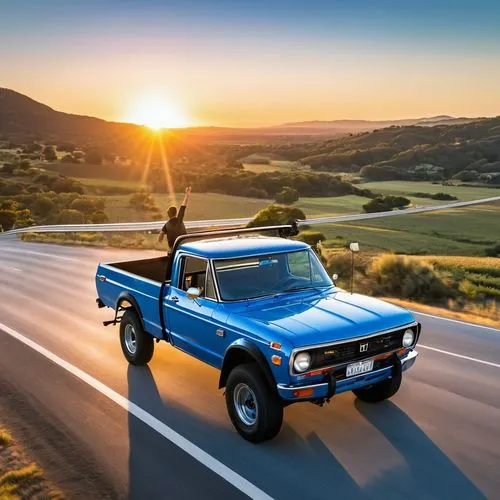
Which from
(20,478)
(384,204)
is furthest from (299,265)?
(384,204)

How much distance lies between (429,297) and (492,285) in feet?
14.3

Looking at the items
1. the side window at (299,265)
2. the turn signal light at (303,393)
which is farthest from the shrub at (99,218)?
the turn signal light at (303,393)

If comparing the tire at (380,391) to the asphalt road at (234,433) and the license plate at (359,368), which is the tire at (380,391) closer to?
the asphalt road at (234,433)

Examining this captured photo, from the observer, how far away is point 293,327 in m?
6.56

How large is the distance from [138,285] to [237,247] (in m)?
1.95

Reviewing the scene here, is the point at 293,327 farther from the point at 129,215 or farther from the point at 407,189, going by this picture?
the point at 407,189

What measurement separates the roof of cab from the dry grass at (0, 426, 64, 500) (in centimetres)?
313

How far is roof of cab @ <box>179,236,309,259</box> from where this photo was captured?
7855 mm

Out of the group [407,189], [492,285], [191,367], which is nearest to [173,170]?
[407,189]

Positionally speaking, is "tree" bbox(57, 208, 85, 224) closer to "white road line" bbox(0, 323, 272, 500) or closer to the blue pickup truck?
"white road line" bbox(0, 323, 272, 500)

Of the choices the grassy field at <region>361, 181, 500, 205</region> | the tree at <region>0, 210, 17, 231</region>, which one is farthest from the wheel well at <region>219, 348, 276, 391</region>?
the grassy field at <region>361, 181, 500, 205</region>

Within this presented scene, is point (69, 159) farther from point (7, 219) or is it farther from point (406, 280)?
point (406, 280)

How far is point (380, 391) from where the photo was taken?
7.92m

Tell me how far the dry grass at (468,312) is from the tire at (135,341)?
7199mm
